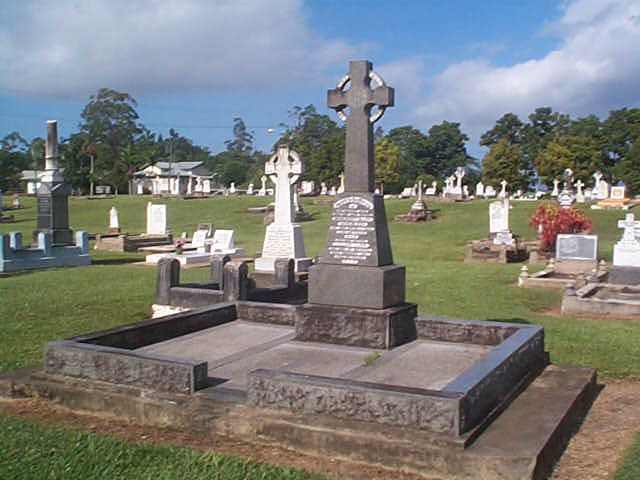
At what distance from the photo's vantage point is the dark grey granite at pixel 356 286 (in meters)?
7.34

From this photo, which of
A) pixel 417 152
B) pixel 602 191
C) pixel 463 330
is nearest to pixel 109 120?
pixel 417 152

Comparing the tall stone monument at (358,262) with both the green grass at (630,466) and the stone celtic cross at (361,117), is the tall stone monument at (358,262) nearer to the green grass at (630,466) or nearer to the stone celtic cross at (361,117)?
the stone celtic cross at (361,117)

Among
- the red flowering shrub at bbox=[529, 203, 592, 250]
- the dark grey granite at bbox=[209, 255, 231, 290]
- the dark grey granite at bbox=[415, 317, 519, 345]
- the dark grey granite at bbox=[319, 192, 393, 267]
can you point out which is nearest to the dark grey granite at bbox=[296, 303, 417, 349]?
the dark grey granite at bbox=[415, 317, 519, 345]

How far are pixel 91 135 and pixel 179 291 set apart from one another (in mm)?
103330

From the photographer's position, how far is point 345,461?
4.82 metres

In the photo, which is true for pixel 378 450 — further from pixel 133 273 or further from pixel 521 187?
pixel 521 187

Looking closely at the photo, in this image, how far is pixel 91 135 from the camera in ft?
351

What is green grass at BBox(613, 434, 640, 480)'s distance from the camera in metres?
4.85

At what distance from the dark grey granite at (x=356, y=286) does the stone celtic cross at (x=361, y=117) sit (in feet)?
3.10

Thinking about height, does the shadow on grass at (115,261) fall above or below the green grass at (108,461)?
above

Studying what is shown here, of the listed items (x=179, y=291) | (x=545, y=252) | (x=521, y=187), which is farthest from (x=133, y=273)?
(x=521, y=187)

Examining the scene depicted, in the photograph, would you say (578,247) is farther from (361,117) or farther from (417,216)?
(417,216)

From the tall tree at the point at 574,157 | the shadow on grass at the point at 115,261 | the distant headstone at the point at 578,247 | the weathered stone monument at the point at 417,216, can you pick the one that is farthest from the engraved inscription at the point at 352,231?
the tall tree at the point at 574,157

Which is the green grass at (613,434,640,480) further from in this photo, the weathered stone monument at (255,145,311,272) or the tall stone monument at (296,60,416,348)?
the weathered stone monument at (255,145,311,272)
